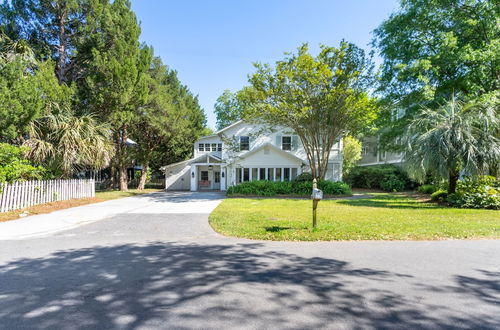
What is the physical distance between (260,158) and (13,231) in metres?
16.8

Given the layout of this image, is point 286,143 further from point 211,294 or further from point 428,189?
point 211,294

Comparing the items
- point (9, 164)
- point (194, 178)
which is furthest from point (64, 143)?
point (194, 178)

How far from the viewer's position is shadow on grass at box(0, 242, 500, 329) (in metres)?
2.70

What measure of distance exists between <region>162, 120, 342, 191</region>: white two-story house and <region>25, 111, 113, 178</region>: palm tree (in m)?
10.6

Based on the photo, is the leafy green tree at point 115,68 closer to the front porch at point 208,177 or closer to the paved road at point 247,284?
the front porch at point 208,177

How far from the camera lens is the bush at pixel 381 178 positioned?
2161cm

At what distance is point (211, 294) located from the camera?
10.8 ft

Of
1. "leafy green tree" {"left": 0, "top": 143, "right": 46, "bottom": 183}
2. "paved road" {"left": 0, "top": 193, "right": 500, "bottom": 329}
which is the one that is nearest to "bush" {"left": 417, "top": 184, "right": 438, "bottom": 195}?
"paved road" {"left": 0, "top": 193, "right": 500, "bottom": 329}

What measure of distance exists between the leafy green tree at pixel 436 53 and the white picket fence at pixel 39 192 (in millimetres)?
20154

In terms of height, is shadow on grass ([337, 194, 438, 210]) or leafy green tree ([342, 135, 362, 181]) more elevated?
leafy green tree ([342, 135, 362, 181])

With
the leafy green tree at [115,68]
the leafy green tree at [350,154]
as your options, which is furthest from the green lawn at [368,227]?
the leafy green tree at [350,154]

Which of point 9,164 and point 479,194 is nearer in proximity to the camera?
point 9,164

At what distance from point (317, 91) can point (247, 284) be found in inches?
577

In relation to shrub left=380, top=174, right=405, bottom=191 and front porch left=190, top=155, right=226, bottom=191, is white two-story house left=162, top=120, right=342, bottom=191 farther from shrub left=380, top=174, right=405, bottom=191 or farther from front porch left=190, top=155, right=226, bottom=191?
shrub left=380, top=174, right=405, bottom=191
